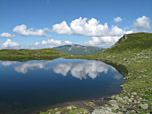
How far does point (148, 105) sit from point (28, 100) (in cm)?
2491

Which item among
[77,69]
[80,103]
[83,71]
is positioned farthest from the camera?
[77,69]

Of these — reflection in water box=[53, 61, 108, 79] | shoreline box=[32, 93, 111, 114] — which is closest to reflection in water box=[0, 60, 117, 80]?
reflection in water box=[53, 61, 108, 79]

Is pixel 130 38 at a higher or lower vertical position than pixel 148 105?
higher

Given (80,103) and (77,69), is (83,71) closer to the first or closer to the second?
(77,69)

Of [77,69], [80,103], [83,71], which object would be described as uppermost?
[77,69]

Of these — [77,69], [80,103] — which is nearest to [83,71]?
[77,69]

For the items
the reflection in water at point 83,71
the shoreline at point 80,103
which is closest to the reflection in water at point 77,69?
the reflection in water at point 83,71

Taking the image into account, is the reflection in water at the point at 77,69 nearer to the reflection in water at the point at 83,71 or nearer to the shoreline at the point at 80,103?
the reflection in water at the point at 83,71

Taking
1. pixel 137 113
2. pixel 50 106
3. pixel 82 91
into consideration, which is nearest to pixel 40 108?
pixel 50 106

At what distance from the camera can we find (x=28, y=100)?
3017 cm

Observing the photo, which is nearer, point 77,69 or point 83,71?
point 83,71

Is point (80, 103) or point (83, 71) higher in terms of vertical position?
point (83, 71)

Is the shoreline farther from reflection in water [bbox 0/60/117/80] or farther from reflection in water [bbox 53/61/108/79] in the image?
reflection in water [bbox 53/61/108/79]

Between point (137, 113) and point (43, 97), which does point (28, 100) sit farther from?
point (137, 113)
